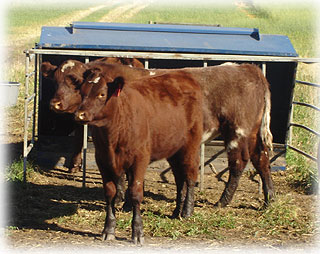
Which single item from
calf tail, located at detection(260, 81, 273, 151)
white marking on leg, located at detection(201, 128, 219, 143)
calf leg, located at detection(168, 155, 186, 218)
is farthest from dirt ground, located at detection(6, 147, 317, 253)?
white marking on leg, located at detection(201, 128, 219, 143)

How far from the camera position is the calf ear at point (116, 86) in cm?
506

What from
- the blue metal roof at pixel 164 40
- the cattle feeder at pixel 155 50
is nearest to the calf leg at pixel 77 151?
the cattle feeder at pixel 155 50

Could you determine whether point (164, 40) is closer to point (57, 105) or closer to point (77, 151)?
point (77, 151)

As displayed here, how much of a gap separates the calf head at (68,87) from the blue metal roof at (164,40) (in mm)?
2136

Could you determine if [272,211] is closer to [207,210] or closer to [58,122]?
[207,210]

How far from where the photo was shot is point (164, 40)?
8625mm

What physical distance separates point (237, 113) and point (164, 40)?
244 centimetres

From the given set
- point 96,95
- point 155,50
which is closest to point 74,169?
point 155,50

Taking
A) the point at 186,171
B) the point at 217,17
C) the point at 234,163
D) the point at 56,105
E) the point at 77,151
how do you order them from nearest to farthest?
the point at 56,105 < the point at 186,171 < the point at 234,163 < the point at 77,151 < the point at 217,17

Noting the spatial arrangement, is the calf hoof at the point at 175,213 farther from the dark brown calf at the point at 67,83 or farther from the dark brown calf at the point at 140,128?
the dark brown calf at the point at 67,83

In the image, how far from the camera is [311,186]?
25.7 feet

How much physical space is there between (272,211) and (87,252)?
2.56m

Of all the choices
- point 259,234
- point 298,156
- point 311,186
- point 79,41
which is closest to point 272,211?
point 259,234

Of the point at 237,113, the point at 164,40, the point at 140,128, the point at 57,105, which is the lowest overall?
the point at 237,113
